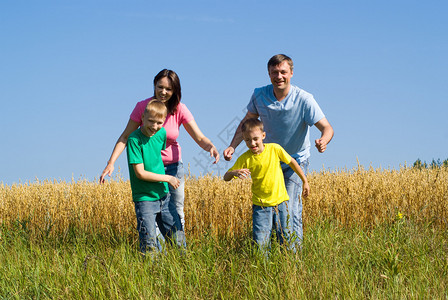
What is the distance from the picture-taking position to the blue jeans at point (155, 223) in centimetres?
426

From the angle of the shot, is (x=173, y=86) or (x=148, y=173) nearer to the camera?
(x=148, y=173)

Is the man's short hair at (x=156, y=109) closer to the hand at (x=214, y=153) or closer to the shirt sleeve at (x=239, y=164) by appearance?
the hand at (x=214, y=153)

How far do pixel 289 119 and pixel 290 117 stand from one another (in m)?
0.02

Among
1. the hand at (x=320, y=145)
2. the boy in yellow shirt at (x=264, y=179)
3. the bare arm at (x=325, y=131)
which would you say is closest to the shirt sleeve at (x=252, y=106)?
the boy in yellow shirt at (x=264, y=179)

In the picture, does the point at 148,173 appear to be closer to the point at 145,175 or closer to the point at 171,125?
the point at 145,175

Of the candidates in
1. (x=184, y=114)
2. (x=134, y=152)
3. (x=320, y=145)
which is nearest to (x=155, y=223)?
(x=134, y=152)

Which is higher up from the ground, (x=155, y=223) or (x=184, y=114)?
(x=184, y=114)

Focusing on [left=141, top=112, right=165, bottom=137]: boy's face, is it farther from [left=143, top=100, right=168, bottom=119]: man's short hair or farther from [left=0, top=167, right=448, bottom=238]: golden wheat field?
[left=0, top=167, right=448, bottom=238]: golden wheat field

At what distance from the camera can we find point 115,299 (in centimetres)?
336

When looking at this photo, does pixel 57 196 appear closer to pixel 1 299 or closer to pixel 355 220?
pixel 1 299

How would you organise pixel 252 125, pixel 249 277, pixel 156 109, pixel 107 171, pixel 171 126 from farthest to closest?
pixel 171 126, pixel 107 171, pixel 156 109, pixel 252 125, pixel 249 277

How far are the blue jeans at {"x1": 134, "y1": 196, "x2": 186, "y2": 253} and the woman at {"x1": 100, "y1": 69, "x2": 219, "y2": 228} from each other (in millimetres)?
270

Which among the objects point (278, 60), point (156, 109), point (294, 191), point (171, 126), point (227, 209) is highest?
point (278, 60)

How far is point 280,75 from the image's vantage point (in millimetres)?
4324
